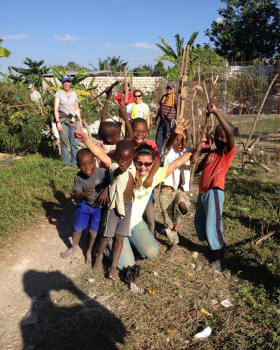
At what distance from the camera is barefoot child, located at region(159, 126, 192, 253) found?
12.3ft

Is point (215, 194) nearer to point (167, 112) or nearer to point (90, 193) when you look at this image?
point (90, 193)

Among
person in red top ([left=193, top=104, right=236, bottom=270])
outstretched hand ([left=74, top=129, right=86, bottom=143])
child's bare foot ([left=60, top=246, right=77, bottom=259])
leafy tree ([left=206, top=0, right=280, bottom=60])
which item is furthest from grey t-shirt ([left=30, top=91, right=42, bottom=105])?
leafy tree ([left=206, top=0, right=280, bottom=60])

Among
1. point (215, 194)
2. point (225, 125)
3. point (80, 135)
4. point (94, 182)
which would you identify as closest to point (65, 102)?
point (94, 182)

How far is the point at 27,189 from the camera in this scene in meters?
5.55

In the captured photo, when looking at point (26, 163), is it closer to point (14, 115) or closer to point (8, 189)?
point (14, 115)

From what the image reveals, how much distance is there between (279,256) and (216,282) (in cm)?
91

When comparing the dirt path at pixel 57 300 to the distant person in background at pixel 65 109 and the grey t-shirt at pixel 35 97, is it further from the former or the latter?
the grey t-shirt at pixel 35 97

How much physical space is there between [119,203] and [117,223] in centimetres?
25

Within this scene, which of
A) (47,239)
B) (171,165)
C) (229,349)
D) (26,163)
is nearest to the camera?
(229,349)

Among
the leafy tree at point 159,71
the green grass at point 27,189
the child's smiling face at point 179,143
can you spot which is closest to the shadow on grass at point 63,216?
the green grass at point 27,189

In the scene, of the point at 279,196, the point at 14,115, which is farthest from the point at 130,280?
the point at 14,115

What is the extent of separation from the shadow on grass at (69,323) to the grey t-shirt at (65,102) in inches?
167

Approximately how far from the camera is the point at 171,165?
3484mm

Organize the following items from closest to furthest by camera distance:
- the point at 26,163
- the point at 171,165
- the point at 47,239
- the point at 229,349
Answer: the point at 229,349
the point at 171,165
the point at 47,239
the point at 26,163
